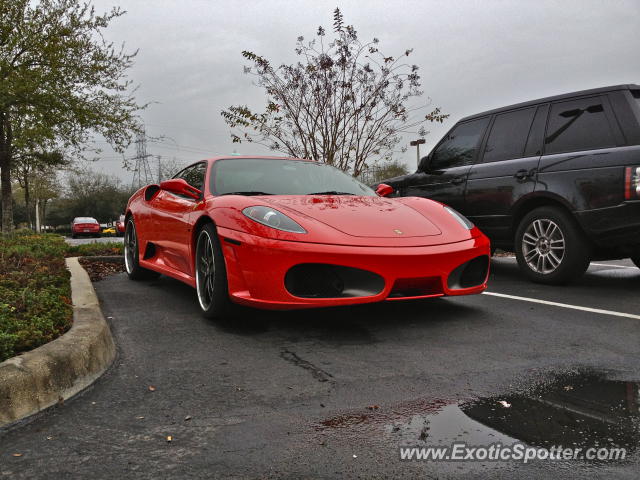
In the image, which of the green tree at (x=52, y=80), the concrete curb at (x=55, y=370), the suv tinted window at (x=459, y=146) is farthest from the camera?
the green tree at (x=52, y=80)

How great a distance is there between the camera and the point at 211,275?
161 inches

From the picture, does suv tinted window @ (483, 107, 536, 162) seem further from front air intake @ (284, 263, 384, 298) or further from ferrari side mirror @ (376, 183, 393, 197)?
front air intake @ (284, 263, 384, 298)

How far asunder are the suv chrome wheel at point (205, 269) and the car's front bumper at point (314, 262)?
31cm

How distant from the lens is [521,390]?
8.44ft

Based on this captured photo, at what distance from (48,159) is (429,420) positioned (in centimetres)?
2440

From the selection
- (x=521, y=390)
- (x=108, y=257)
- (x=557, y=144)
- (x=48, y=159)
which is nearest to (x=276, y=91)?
(x=108, y=257)

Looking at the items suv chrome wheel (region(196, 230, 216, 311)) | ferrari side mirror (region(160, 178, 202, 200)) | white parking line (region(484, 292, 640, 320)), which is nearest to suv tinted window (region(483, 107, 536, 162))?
white parking line (region(484, 292, 640, 320))

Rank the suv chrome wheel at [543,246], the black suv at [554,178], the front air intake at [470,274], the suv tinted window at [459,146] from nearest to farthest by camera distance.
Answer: the front air intake at [470,274] < the black suv at [554,178] < the suv chrome wheel at [543,246] < the suv tinted window at [459,146]

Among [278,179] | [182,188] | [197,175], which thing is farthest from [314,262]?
[197,175]

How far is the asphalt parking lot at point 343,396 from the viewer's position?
1935 mm

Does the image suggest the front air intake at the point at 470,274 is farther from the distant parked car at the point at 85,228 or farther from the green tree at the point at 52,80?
the distant parked car at the point at 85,228

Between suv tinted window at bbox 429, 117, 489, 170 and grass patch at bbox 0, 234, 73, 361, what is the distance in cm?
429

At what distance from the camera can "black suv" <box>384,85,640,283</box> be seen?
4816 millimetres

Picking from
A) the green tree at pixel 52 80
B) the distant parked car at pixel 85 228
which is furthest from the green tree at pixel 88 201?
the green tree at pixel 52 80
